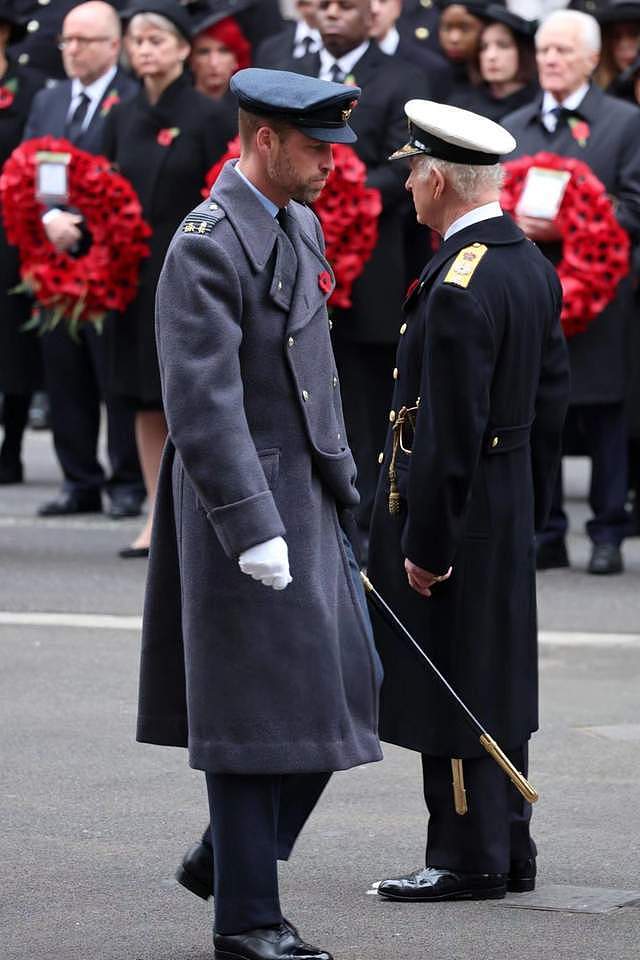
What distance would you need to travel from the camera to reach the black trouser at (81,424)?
1172 centimetres

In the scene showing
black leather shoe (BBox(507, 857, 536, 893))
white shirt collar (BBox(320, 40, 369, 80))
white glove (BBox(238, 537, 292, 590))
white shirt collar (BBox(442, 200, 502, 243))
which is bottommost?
black leather shoe (BBox(507, 857, 536, 893))

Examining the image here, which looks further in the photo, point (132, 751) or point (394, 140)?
point (394, 140)

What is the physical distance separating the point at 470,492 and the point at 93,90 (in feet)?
21.8

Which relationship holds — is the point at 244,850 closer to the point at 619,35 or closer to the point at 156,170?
the point at 156,170

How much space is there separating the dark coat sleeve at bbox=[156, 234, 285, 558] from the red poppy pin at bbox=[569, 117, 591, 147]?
5.51 metres

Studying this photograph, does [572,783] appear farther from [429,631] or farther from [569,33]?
[569,33]

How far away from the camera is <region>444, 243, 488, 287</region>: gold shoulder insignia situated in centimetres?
508

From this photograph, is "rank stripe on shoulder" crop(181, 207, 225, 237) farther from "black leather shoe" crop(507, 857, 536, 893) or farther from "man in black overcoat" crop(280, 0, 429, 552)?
"man in black overcoat" crop(280, 0, 429, 552)

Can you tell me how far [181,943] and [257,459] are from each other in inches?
44.8

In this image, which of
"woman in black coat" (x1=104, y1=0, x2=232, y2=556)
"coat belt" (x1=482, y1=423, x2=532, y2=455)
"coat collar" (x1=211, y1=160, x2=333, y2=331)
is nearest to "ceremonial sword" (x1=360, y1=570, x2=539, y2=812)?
"coat belt" (x1=482, y1=423, x2=532, y2=455)

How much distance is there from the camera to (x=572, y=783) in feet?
21.0

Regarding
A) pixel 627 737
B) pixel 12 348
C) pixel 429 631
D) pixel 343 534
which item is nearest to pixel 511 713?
pixel 429 631

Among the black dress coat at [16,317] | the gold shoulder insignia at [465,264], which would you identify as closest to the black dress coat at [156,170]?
the black dress coat at [16,317]

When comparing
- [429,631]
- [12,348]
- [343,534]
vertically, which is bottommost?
[12,348]
